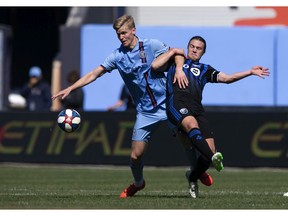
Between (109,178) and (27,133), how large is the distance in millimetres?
4751

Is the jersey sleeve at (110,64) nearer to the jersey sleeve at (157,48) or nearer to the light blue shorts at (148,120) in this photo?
the jersey sleeve at (157,48)

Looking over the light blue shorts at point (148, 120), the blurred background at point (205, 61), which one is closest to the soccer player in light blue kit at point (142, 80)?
the light blue shorts at point (148, 120)

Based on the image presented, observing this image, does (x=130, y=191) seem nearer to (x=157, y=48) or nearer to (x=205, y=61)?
(x=157, y=48)

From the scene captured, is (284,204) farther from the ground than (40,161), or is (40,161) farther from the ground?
(284,204)

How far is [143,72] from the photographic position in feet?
48.1

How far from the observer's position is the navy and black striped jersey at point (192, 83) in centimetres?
1454

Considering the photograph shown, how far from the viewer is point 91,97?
97.2 feet

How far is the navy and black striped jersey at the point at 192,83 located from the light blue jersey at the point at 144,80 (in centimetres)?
16

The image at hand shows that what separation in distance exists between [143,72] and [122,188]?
3.30 metres

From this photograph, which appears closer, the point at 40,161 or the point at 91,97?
the point at 40,161
